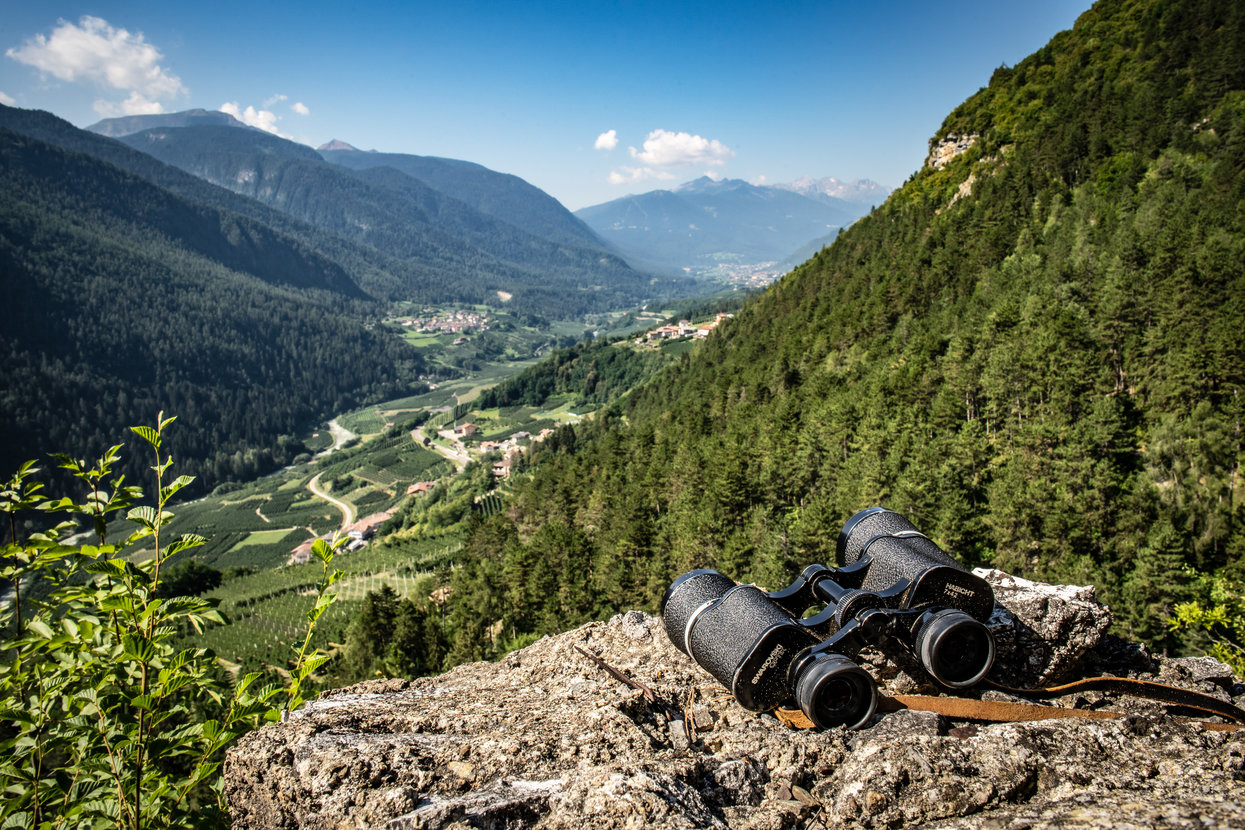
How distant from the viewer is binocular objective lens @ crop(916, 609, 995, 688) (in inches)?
133

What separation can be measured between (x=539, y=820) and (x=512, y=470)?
81.9m

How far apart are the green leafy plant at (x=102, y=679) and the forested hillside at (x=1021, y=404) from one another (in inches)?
860

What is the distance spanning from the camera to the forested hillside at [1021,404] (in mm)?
21719

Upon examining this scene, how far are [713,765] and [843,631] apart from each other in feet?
3.81

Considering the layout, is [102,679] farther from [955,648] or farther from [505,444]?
[505,444]

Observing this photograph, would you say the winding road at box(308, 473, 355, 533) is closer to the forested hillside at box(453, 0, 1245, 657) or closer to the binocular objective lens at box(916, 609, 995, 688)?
the forested hillside at box(453, 0, 1245, 657)

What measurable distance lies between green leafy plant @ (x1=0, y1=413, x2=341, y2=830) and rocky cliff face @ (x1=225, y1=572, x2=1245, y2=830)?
0.46 meters

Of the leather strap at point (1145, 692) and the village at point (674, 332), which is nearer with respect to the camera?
the leather strap at point (1145, 692)

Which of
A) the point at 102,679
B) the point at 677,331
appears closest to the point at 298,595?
the point at 102,679

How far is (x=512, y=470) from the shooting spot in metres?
82.6

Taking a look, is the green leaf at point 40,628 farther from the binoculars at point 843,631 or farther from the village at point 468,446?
the village at point 468,446

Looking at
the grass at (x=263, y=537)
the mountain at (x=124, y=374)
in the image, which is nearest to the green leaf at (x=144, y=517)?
the grass at (x=263, y=537)

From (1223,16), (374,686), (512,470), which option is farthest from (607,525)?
(1223,16)

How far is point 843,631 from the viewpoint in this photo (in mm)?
3574
